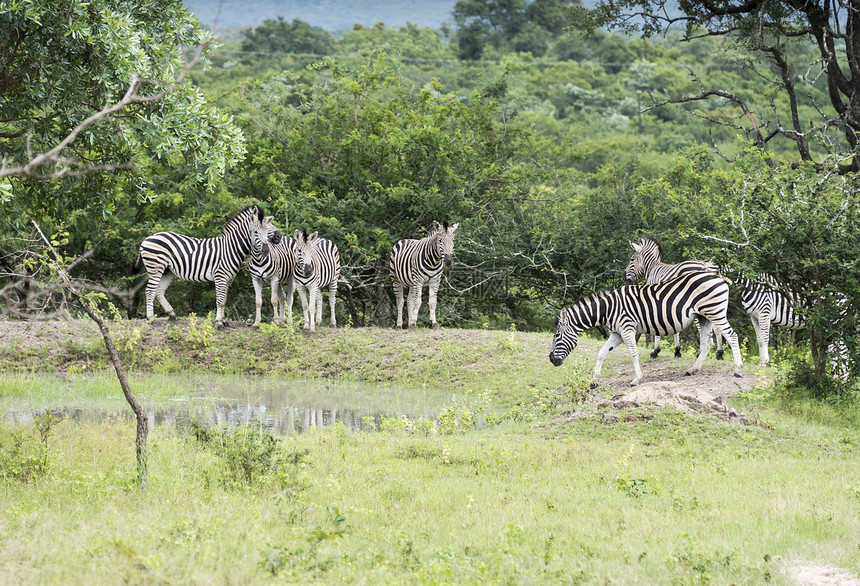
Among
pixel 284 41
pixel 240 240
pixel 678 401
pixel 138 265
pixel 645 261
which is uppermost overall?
pixel 284 41

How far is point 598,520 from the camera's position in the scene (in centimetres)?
689

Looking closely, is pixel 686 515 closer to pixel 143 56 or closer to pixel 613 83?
pixel 143 56

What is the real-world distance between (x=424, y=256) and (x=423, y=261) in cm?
12

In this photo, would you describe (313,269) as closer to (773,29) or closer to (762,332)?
(762,332)

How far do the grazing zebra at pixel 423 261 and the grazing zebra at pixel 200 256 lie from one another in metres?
3.54

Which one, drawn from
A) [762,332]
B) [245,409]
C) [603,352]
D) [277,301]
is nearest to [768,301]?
[762,332]

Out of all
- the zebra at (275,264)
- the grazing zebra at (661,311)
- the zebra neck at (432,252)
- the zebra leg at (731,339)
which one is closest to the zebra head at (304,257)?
the zebra at (275,264)

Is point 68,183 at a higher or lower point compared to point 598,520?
higher

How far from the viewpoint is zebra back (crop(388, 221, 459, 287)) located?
18922 millimetres

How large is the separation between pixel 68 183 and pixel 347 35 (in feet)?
227

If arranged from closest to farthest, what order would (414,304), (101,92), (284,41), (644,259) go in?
(101,92) < (644,259) < (414,304) < (284,41)

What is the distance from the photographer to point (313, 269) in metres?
18.6

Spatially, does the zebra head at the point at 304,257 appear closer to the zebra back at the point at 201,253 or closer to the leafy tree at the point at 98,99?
the zebra back at the point at 201,253

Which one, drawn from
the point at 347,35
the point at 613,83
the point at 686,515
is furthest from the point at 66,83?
the point at 613,83
